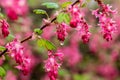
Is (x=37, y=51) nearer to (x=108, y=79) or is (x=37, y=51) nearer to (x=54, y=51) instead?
(x=108, y=79)

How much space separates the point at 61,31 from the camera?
267 centimetres

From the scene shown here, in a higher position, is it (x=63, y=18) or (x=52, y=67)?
(x=63, y=18)

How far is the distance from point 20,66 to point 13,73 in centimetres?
349

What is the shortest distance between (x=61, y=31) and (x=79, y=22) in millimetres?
117

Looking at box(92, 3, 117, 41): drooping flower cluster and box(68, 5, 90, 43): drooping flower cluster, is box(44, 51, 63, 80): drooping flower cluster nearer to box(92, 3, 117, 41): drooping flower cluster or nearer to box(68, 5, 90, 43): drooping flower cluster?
box(68, 5, 90, 43): drooping flower cluster

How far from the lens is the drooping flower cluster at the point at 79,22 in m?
2.58

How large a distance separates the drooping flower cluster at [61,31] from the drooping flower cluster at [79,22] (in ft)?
0.26

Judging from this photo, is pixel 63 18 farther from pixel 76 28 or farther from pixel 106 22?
pixel 106 22

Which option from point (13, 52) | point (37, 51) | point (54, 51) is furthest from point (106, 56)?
point (13, 52)

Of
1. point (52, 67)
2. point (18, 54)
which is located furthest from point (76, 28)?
point (18, 54)

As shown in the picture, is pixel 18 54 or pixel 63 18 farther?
pixel 63 18

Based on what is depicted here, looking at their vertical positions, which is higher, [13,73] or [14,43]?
[14,43]

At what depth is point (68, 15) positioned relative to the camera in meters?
2.69

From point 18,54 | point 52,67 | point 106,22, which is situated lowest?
point 52,67
